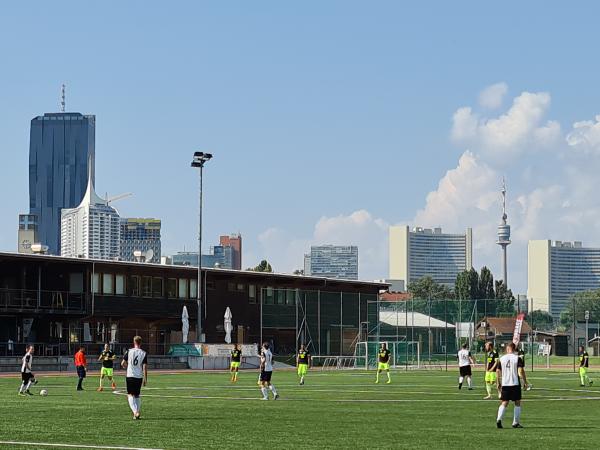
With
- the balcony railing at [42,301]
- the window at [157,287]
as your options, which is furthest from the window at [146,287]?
the balcony railing at [42,301]

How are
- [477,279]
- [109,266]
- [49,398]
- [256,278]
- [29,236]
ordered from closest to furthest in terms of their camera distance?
[49,398], [109,266], [256,278], [29,236], [477,279]

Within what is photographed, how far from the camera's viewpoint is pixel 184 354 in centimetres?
8300

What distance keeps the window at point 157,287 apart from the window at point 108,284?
14.7 feet

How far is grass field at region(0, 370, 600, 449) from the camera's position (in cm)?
2222

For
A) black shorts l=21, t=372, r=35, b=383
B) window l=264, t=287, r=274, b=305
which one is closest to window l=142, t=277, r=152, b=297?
window l=264, t=287, r=274, b=305

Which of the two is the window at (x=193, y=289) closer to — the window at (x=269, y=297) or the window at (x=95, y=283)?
the window at (x=269, y=297)

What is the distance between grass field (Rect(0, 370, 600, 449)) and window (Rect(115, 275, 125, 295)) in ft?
164

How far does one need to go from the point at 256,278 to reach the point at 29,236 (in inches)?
2088

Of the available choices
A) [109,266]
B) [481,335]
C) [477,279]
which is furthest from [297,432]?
[477,279]

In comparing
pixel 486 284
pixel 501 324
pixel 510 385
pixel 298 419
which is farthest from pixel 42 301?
pixel 486 284

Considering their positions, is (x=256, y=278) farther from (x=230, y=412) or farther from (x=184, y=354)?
(x=230, y=412)

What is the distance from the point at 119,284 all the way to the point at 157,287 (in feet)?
13.8

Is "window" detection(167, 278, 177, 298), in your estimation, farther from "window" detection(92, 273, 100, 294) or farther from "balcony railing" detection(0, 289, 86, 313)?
"balcony railing" detection(0, 289, 86, 313)

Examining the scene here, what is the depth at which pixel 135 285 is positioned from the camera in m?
95.8
